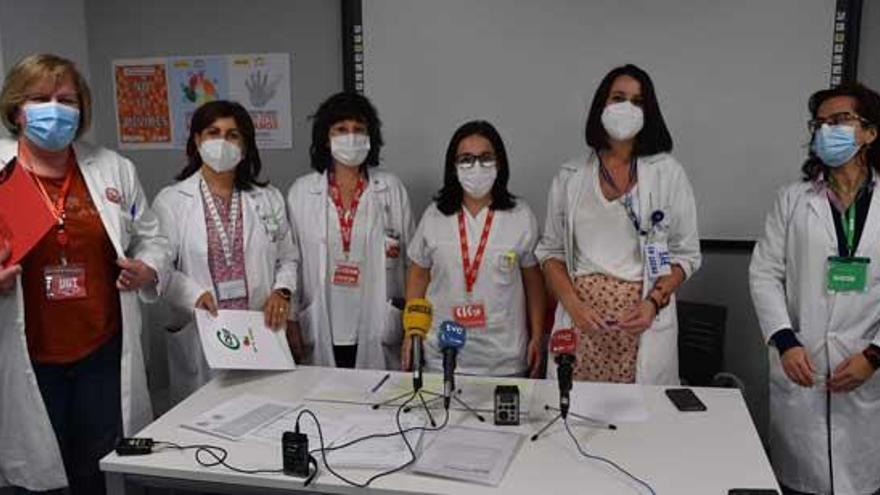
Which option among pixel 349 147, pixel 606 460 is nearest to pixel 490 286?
pixel 349 147

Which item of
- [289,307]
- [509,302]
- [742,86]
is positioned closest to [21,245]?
[289,307]

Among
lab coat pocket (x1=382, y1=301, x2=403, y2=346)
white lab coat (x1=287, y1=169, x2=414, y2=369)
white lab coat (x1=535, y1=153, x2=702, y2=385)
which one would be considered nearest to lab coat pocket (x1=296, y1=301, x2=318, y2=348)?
white lab coat (x1=287, y1=169, x2=414, y2=369)

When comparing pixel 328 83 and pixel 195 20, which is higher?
pixel 195 20

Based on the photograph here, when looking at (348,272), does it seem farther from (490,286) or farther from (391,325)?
(490,286)

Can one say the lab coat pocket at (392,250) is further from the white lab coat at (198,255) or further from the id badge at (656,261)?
the id badge at (656,261)

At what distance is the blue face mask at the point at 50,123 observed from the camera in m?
1.93

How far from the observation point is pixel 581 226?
237 cm

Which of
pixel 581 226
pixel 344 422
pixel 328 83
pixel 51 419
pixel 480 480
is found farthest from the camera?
pixel 328 83

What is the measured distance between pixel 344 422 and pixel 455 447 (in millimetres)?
325

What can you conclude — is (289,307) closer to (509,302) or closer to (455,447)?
(509,302)

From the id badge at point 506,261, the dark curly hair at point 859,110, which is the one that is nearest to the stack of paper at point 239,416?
the id badge at point 506,261

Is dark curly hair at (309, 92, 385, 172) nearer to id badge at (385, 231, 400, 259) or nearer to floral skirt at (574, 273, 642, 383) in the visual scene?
id badge at (385, 231, 400, 259)

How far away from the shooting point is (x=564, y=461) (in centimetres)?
163

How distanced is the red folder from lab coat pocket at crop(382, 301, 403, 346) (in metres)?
1.16
